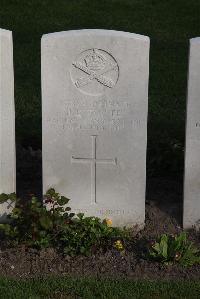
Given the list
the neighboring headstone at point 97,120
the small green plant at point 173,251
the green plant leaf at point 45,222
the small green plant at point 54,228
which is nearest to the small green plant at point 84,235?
the small green plant at point 54,228

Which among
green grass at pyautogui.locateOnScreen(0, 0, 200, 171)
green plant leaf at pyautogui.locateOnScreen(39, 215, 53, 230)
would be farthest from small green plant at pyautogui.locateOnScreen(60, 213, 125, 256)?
green grass at pyautogui.locateOnScreen(0, 0, 200, 171)

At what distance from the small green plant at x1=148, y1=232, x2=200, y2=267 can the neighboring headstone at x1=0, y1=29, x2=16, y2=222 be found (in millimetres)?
1370

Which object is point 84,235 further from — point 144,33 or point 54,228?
point 144,33

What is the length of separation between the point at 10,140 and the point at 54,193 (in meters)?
0.60

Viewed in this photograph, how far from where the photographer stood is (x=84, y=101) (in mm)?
5633

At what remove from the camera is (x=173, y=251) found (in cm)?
538

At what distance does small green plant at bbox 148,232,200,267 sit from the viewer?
538 centimetres

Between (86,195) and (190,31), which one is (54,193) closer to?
(86,195)

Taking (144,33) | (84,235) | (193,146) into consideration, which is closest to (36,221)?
(84,235)

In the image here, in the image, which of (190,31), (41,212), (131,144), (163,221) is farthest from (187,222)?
(190,31)

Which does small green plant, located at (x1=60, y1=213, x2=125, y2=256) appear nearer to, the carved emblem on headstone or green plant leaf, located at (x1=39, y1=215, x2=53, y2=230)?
green plant leaf, located at (x1=39, y1=215, x2=53, y2=230)

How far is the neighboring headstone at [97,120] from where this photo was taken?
5480 millimetres

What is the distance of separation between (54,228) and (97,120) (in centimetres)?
96

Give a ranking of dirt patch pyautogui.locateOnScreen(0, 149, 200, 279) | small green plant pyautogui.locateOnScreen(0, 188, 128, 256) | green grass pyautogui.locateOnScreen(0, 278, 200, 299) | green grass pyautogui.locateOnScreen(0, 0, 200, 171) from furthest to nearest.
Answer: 1. green grass pyautogui.locateOnScreen(0, 0, 200, 171)
2. small green plant pyautogui.locateOnScreen(0, 188, 128, 256)
3. dirt patch pyautogui.locateOnScreen(0, 149, 200, 279)
4. green grass pyautogui.locateOnScreen(0, 278, 200, 299)
